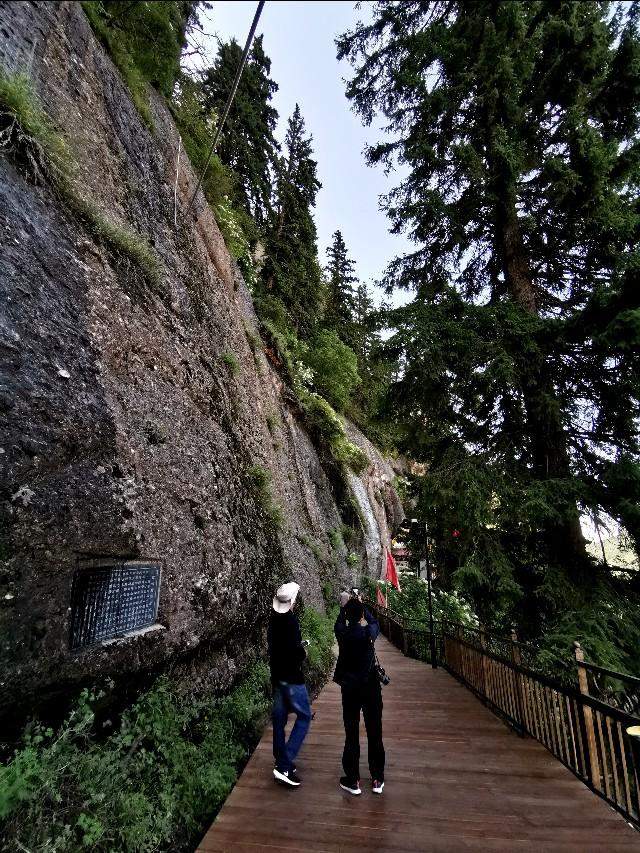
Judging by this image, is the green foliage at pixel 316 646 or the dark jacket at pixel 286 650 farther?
the green foliage at pixel 316 646

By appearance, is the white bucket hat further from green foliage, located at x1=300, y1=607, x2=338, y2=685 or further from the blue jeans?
green foliage, located at x1=300, y1=607, x2=338, y2=685

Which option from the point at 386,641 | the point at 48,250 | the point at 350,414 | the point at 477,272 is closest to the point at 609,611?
the point at 477,272

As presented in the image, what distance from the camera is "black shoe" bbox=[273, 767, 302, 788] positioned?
12.4 ft

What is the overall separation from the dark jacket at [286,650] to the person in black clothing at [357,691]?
0.42 m

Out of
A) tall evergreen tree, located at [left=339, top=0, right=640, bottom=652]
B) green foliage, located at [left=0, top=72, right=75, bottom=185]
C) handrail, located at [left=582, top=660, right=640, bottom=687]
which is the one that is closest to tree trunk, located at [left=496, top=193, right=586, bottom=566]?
tall evergreen tree, located at [left=339, top=0, right=640, bottom=652]

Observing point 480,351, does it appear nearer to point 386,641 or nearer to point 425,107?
point 425,107

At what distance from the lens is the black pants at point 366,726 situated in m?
3.72

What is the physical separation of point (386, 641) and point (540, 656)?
508 inches

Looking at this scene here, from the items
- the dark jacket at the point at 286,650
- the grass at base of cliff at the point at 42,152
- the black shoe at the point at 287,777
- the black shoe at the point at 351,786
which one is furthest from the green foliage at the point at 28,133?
the black shoe at the point at 351,786

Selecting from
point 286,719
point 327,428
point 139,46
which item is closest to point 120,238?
point 139,46

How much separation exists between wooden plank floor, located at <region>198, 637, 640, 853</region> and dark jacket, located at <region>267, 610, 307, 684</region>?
0.96m

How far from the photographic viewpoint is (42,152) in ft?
14.5

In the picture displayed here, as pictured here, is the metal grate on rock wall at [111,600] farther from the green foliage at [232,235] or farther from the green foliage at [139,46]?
the green foliage at [232,235]

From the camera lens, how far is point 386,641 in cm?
1639
